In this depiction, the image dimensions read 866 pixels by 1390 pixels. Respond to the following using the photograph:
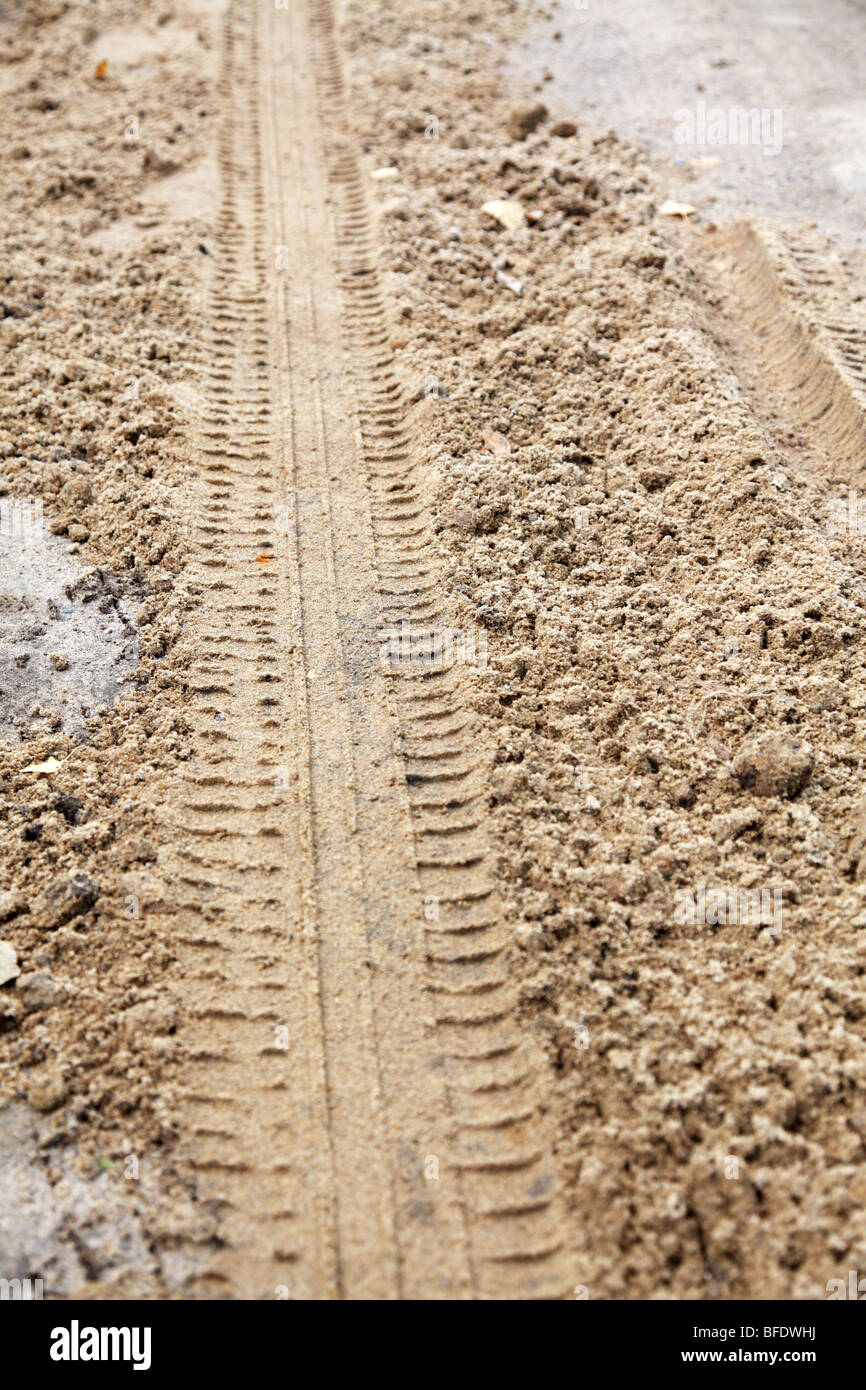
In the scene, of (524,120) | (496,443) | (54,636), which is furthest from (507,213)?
(54,636)

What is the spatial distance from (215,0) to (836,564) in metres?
8.90

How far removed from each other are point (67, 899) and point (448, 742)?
1.52m

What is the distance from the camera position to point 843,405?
5.65 m

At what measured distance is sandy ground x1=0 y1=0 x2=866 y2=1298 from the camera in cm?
306

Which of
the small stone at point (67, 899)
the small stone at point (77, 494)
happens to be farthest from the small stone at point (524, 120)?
the small stone at point (67, 899)

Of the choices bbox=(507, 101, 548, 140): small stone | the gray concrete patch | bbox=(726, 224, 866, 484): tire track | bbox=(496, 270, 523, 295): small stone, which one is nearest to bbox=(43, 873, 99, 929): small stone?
the gray concrete patch

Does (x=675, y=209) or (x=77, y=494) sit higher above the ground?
(x=675, y=209)

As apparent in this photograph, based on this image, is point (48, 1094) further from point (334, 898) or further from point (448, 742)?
point (448, 742)

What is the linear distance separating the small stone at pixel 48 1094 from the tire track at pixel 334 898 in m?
0.36

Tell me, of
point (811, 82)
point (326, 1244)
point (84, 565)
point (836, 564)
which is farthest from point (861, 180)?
point (326, 1244)

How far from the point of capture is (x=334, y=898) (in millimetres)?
3693
